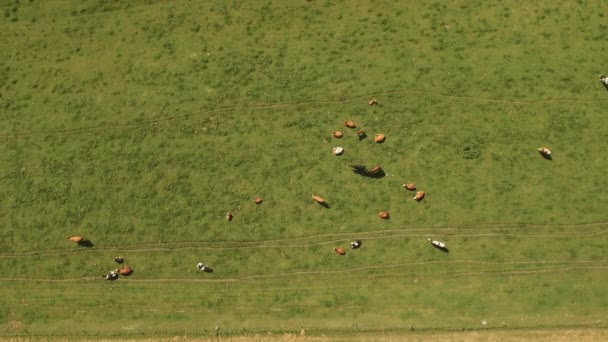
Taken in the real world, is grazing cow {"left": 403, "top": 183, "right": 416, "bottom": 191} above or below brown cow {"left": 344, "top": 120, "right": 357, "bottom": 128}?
below

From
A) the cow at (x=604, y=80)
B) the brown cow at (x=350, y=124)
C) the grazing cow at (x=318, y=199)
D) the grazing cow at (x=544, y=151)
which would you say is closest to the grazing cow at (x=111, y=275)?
the grazing cow at (x=318, y=199)

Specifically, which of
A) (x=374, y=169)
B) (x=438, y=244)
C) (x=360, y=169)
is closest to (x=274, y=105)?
(x=360, y=169)

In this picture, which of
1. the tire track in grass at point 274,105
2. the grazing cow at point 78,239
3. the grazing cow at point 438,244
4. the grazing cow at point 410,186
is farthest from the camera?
the tire track in grass at point 274,105

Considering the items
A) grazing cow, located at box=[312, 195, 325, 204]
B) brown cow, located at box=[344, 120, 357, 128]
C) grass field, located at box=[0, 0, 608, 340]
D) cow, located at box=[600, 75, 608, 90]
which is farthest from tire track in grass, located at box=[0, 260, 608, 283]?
cow, located at box=[600, 75, 608, 90]

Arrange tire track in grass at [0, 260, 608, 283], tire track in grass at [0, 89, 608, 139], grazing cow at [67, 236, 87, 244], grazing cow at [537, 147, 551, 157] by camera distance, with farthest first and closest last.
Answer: tire track in grass at [0, 89, 608, 139] < grazing cow at [67, 236, 87, 244] < grazing cow at [537, 147, 551, 157] < tire track in grass at [0, 260, 608, 283]

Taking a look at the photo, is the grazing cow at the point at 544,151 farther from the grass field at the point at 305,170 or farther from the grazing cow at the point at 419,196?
the grazing cow at the point at 419,196

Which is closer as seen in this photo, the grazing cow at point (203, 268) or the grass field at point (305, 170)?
the grass field at point (305, 170)

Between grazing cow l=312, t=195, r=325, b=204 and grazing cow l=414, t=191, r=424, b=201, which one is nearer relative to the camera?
grazing cow l=414, t=191, r=424, b=201

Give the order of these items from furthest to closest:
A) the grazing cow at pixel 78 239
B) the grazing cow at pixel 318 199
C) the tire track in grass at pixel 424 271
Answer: the grazing cow at pixel 78 239 < the grazing cow at pixel 318 199 < the tire track in grass at pixel 424 271

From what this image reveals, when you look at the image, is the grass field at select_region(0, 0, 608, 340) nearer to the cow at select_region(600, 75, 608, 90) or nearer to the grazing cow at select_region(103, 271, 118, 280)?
the cow at select_region(600, 75, 608, 90)
